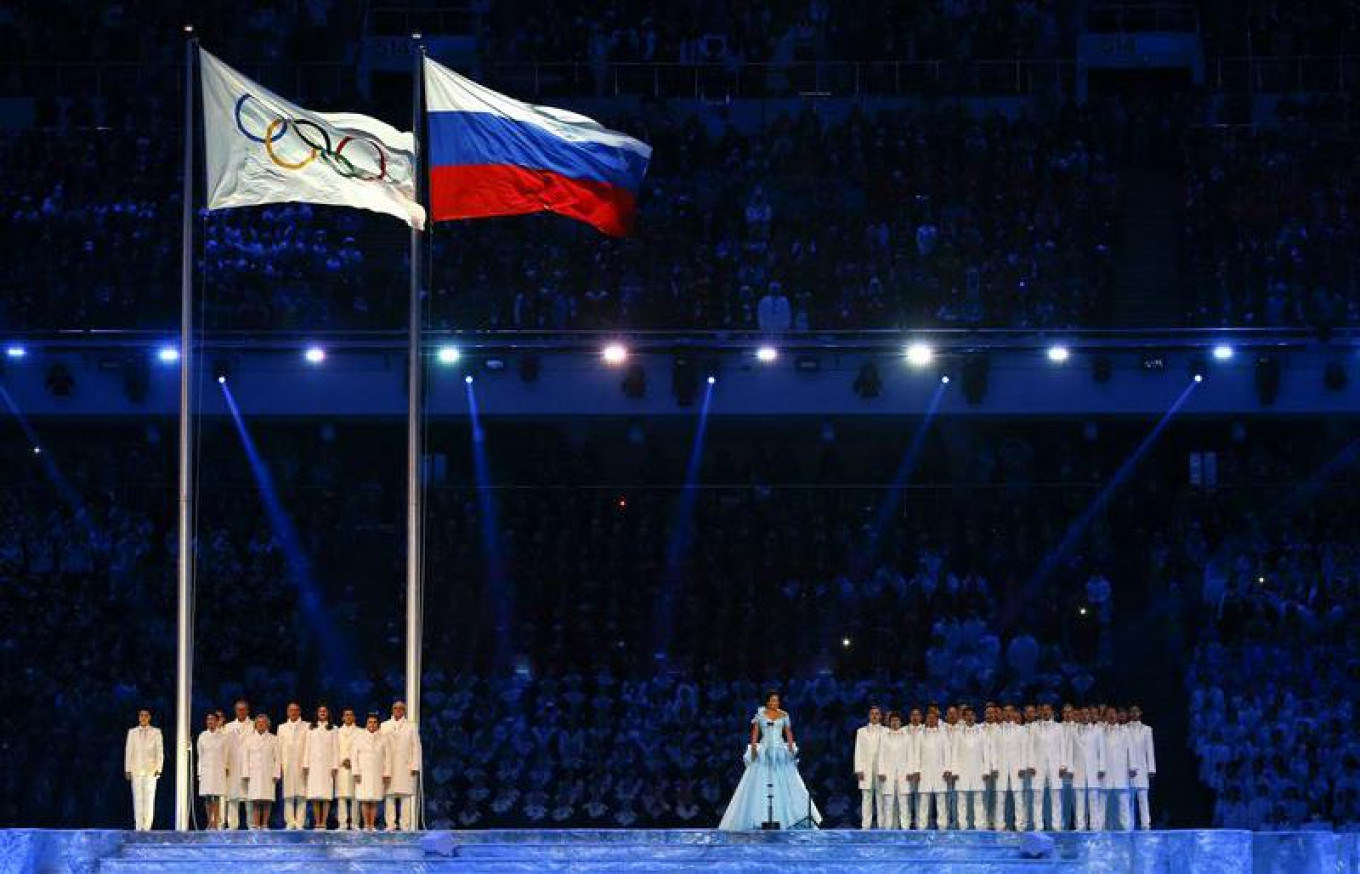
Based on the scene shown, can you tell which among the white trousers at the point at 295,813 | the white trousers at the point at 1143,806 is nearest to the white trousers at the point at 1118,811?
the white trousers at the point at 1143,806

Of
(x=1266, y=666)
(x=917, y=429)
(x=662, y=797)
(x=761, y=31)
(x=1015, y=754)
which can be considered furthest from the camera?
(x=761, y=31)

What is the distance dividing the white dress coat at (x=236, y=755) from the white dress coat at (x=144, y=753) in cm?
90

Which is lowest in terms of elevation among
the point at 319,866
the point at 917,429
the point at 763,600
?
the point at 319,866

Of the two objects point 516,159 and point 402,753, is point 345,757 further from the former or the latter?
point 516,159

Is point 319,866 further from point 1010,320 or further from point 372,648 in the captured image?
point 1010,320

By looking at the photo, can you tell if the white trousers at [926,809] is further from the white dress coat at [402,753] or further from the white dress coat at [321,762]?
the white dress coat at [321,762]

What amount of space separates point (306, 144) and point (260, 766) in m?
6.47

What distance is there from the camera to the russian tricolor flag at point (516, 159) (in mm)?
27984

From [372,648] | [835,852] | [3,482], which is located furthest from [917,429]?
[835,852]

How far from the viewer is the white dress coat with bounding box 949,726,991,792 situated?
97.9 feet

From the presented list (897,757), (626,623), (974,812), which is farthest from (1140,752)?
(626,623)

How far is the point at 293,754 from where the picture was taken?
28781 millimetres

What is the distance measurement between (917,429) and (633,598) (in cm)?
667

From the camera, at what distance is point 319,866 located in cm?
2534
